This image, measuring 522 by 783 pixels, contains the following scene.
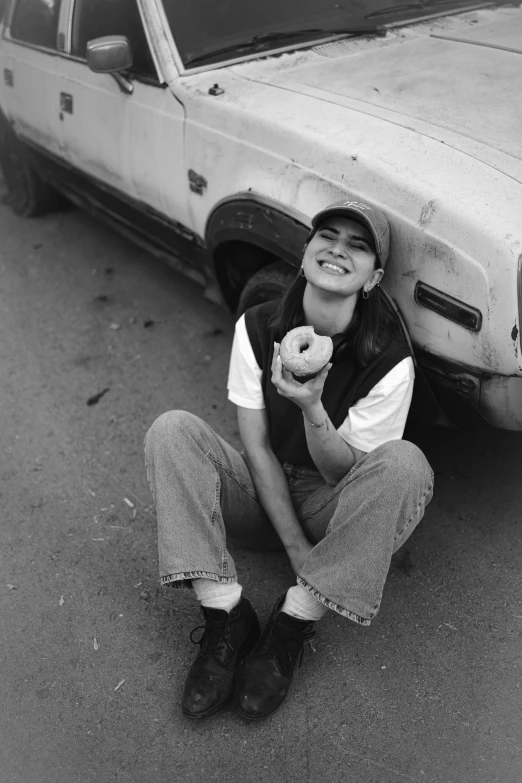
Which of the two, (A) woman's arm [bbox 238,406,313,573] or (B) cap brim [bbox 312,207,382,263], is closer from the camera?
(B) cap brim [bbox 312,207,382,263]

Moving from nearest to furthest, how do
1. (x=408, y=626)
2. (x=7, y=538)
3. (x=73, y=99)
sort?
(x=408, y=626) → (x=7, y=538) → (x=73, y=99)

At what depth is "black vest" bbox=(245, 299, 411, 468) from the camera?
102 inches

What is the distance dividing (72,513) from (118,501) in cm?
19

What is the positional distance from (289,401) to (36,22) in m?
3.11

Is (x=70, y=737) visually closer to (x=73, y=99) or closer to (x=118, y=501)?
(x=118, y=501)

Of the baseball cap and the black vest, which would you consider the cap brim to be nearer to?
the baseball cap

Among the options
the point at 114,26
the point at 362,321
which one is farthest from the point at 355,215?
the point at 114,26

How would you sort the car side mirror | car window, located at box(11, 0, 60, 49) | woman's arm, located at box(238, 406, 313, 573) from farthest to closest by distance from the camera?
car window, located at box(11, 0, 60, 49)
the car side mirror
woman's arm, located at box(238, 406, 313, 573)

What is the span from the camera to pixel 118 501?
342 centimetres

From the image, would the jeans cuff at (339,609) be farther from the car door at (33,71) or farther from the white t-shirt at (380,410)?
the car door at (33,71)

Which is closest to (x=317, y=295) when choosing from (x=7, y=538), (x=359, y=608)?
(x=359, y=608)

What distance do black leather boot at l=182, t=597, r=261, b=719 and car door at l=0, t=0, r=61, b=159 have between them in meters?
3.02

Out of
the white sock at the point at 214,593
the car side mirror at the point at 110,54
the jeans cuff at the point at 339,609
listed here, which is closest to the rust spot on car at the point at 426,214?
the jeans cuff at the point at 339,609

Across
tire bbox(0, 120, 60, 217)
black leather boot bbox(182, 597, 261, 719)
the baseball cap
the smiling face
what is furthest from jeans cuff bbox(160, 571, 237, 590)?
tire bbox(0, 120, 60, 217)
